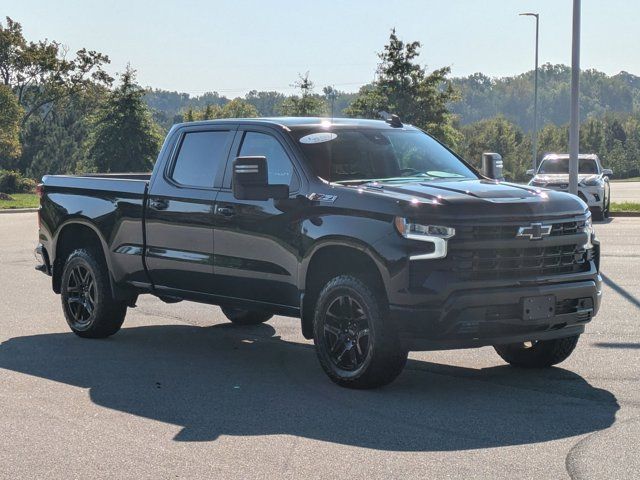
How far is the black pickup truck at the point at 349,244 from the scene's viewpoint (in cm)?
715

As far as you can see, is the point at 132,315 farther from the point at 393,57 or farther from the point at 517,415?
the point at 393,57

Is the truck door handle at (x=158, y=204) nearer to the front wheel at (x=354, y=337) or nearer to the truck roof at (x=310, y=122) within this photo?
the truck roof at (x=310, y=122)

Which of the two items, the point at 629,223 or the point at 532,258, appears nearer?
the point at 532,258

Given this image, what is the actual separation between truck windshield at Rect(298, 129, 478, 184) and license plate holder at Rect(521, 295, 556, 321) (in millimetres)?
1486

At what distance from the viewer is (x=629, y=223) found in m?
27.7

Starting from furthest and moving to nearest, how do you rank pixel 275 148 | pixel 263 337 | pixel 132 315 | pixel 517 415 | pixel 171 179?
1. pixel 132 315
2. pixel 263 337
3. pixel 171 179
4. pixel 275 148
5. pixel 517 415

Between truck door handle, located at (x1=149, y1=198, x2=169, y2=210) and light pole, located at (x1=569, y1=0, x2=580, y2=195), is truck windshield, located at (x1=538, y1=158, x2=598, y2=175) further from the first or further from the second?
truck door handle, located at (x1=149, y1=198, x2=169, y2=210)

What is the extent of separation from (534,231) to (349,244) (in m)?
1.27

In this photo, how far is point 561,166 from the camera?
28.7m

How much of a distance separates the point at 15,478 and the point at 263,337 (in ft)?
16.1

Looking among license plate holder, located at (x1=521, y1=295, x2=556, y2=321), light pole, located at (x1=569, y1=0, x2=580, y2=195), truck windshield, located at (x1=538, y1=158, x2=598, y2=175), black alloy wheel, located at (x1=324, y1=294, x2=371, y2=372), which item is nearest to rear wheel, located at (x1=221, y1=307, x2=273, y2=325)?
black alloy wheel, located at (x1=324, y1=294, x2=371, y2=372)

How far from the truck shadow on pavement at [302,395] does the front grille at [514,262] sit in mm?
850

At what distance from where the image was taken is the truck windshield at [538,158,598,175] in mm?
28656

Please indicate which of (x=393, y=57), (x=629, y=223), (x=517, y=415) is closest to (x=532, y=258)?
(x=517, y=415)
